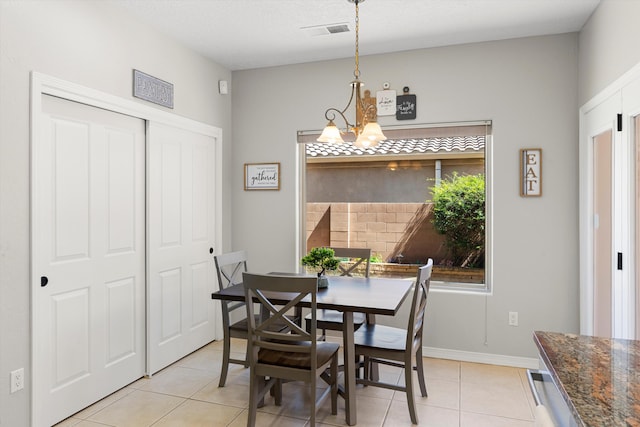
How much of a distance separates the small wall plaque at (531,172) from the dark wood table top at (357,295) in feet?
4.41

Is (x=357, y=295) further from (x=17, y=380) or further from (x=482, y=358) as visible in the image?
(x=17, y=380)

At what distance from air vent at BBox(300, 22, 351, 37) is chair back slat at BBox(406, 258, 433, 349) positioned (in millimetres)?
1936

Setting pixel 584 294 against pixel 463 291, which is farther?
pixel 463 291

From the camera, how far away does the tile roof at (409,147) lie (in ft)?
12.2

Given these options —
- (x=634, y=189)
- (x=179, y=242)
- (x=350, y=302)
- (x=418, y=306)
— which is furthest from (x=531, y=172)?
(x=179, y=242)

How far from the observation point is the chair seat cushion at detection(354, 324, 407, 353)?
2.58 m

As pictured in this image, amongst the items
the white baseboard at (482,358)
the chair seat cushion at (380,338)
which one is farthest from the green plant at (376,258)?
the chair seat cushion at (380,338)

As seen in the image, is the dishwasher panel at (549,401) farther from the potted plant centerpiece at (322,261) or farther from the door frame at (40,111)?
Answer: the door frame at (40,111)

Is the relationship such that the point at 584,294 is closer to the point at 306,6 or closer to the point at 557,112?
the point at 557,112

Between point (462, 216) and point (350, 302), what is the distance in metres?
1.79

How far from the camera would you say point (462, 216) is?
3.77 meters

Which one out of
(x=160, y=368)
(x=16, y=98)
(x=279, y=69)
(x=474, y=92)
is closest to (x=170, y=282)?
(x=160, y=368)

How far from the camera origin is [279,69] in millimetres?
4113

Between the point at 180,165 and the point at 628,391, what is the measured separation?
3319mm
